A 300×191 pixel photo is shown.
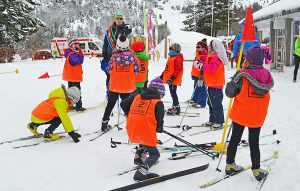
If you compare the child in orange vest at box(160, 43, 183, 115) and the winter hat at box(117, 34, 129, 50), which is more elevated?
the winter hat at box(117, 34, 129, 50)

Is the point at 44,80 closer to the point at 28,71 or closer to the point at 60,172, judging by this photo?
the point at 28,71

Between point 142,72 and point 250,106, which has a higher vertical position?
point 142,72

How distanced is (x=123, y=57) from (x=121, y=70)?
242mm

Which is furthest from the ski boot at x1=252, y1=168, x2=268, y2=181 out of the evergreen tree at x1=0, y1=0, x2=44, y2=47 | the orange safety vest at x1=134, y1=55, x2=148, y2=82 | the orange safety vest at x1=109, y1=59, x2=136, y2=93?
the evergreen tree at x1=0, y1=0, x2=44, y2=47

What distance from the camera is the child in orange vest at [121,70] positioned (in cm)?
611

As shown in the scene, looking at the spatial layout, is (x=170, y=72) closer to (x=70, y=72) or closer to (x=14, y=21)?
(x=70, y=72)

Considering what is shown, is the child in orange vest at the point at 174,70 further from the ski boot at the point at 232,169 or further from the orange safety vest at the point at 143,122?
the ski boot at the point at 232,169

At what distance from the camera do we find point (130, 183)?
4.12 m

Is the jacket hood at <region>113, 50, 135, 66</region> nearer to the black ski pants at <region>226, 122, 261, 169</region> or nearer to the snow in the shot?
the snow

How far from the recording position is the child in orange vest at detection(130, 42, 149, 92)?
7465mm

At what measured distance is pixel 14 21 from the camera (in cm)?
2662

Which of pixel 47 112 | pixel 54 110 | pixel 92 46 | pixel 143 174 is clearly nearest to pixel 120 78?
pixel 54 110

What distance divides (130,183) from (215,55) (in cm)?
330

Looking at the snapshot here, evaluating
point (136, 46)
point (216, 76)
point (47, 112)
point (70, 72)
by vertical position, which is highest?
point (136, 46)
